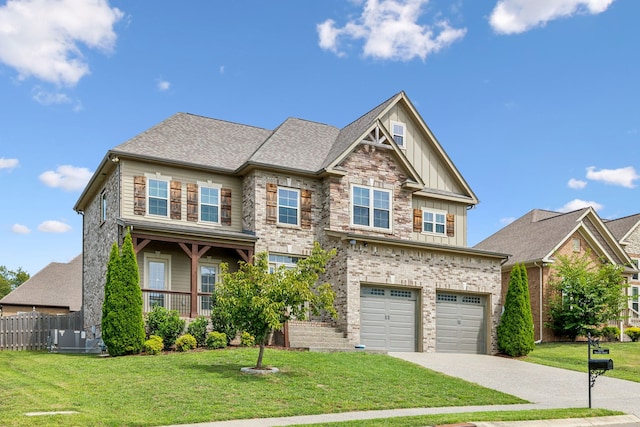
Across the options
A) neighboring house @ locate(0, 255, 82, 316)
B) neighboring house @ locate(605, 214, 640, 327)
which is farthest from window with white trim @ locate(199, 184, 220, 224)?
neighboring house @ locate(605, 214, 640, 327)

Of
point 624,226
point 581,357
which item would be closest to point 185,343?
point 581,357

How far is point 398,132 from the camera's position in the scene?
29.0 meters

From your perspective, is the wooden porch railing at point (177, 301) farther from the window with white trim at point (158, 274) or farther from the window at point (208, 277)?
the window at point (208, 277)

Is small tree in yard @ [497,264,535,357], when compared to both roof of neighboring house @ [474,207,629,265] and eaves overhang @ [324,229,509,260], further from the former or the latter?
roof of neighboring house @ [474,207,629,265]

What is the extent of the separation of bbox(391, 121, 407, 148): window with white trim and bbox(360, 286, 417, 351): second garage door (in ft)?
22.7

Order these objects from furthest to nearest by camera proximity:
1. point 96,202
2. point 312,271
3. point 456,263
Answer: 1. point 96,202
2. point 456,263
3. point 312,271

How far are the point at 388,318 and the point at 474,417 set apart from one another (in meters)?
11.4

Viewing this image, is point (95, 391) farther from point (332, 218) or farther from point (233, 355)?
point (332, 218)

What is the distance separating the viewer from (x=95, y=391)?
14.3m

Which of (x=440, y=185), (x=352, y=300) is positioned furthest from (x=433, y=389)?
(x=440, y=185)

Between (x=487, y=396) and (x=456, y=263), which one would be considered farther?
(x=456, y=263)

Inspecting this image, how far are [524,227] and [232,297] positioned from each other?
25.3 metres

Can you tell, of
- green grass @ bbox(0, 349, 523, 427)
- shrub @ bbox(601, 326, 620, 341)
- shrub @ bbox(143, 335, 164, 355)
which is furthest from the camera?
shrub @ bbox(601, 326, 620, 341)

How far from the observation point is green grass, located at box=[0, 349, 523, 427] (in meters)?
12.5
